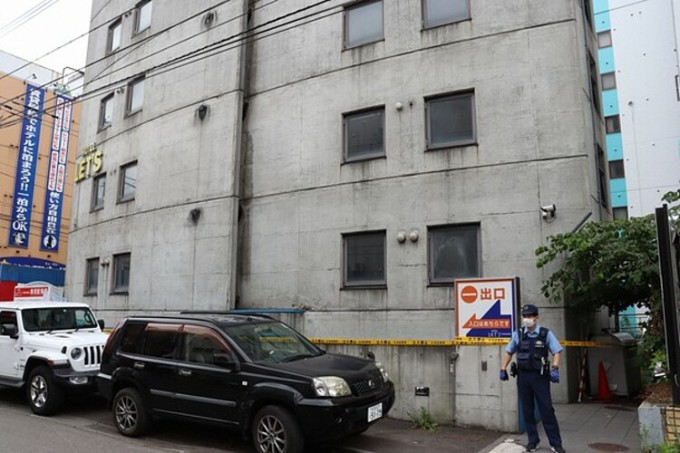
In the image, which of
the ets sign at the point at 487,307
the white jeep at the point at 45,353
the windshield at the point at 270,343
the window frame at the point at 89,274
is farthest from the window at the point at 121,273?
the ets sign at the point at 487,307

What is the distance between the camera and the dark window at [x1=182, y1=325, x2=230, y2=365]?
697 centimetres

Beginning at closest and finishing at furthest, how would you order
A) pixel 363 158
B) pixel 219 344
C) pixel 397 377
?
pixel 219 344 → pixel 397 377 → pixel 363 158

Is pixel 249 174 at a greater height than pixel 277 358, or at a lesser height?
greater

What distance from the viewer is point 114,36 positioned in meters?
19.8

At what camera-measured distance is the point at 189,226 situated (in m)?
14.8

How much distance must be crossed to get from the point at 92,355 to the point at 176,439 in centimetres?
271

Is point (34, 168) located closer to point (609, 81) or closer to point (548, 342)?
point (548, 342)

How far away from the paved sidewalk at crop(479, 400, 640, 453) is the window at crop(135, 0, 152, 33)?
1714cm

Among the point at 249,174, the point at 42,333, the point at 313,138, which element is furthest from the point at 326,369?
the point at 249,174

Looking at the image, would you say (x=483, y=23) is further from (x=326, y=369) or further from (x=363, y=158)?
(x=326, y=369)

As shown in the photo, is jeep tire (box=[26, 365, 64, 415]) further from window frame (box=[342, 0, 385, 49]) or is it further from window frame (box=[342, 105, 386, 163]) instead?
window frame (box=[342, 0, 385, 49])

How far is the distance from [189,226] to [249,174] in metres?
2.35

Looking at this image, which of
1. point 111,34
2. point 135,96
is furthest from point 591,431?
point 111,34

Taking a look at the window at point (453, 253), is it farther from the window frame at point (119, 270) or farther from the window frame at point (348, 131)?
the window frame at point (119, 270)
